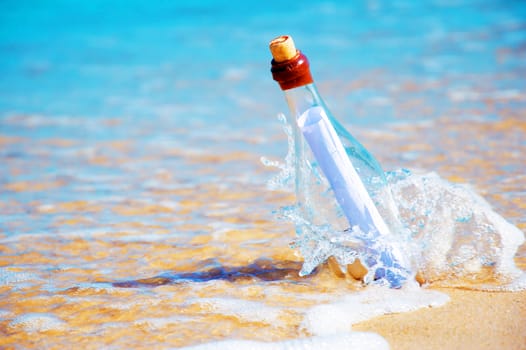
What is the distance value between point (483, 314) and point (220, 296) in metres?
0.87

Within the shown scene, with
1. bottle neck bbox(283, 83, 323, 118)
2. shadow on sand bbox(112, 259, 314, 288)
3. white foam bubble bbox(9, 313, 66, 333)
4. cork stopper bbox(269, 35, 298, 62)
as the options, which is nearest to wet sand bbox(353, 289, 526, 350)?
shadow on sand bbox(112, 259, 314, 288)

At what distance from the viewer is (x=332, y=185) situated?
6.77ft

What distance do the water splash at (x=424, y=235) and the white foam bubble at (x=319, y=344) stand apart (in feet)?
1.01

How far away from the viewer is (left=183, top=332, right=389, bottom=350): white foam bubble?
6.14 ft

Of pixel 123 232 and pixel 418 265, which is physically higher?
pixel 123 232

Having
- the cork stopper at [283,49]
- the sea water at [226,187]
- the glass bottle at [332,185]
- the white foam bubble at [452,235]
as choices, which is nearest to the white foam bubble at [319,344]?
the sea water at [226,187]

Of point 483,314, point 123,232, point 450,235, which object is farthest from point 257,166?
point 483,314

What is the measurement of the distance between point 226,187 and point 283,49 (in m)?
1.84

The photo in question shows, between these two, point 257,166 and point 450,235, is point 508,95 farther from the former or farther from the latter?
point 450,235

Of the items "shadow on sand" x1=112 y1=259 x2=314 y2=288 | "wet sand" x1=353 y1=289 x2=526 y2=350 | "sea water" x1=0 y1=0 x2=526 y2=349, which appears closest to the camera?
"wet sand" x1=353 y1=289 x2=526 y2=350

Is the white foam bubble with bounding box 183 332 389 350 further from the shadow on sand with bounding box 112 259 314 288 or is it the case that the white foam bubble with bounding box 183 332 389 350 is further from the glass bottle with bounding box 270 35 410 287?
the shadow on sand with bounding box 112 259 314 288

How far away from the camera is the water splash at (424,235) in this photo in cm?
216

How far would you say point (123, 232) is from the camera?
10.0 feet

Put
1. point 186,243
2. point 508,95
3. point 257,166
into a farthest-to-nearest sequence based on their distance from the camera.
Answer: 1. point 508,95
2. point 257,166
3. point 186,243
